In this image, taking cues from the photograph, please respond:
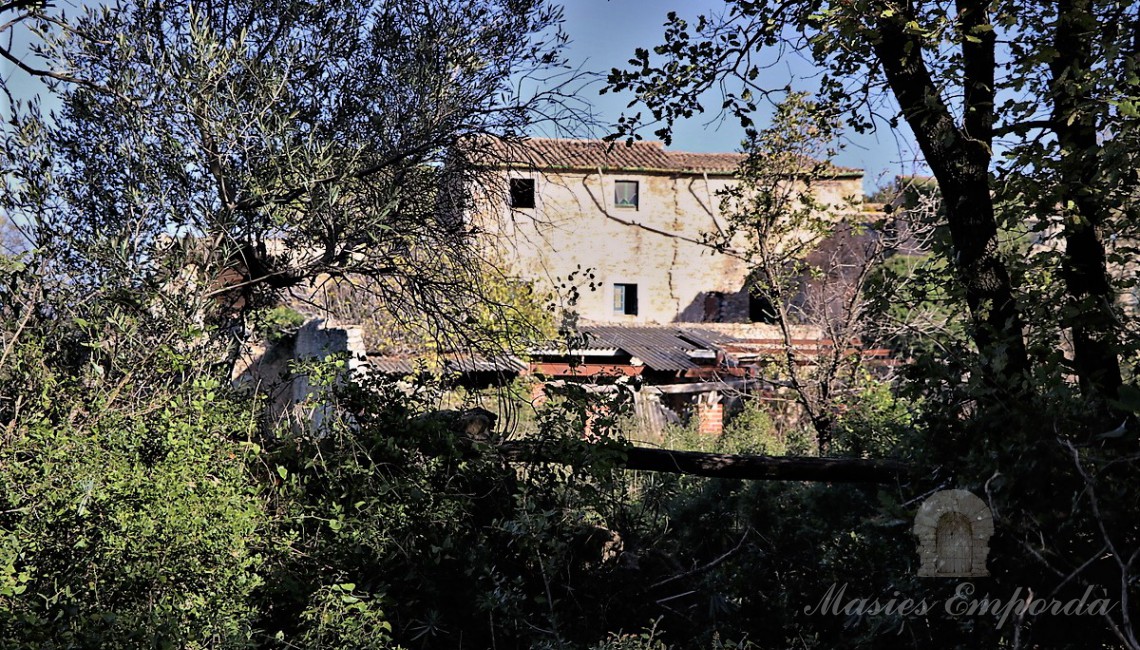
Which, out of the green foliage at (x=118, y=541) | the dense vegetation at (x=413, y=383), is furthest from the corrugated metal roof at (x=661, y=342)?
the green foliage at (x=118, y=541)

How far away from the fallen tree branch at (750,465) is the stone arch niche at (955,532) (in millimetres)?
875

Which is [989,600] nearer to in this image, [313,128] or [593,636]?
[593,636]

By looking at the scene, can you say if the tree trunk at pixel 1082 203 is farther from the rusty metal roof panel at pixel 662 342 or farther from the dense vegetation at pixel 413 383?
the rusty metal roof panel at pixel 662 342

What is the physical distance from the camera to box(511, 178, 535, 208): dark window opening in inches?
259

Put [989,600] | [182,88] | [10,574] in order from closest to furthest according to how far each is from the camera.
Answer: [989,600] < [10,574] < [182,88]

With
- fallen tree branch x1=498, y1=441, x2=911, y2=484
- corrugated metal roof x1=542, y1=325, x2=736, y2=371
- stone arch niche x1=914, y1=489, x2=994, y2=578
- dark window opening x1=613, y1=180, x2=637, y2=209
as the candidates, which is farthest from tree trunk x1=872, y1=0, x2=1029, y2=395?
dark window opening x1=613, y1=180, x2=637, y2=209

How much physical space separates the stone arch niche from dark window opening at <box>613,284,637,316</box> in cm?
2638

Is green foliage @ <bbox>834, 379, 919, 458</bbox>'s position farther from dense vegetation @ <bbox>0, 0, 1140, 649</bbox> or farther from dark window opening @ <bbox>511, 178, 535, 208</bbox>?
dark window opening @ <bbox>511, 178, 535, 208</bbox>

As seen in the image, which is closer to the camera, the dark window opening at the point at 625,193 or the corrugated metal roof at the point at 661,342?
the corrugated metal roof at the point at 661,342

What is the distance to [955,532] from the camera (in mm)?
3996

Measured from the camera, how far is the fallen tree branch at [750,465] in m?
5.20

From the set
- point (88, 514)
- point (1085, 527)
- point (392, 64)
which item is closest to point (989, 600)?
point (1085, 527)

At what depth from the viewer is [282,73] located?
562 cm

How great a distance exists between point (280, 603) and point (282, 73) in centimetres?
308
